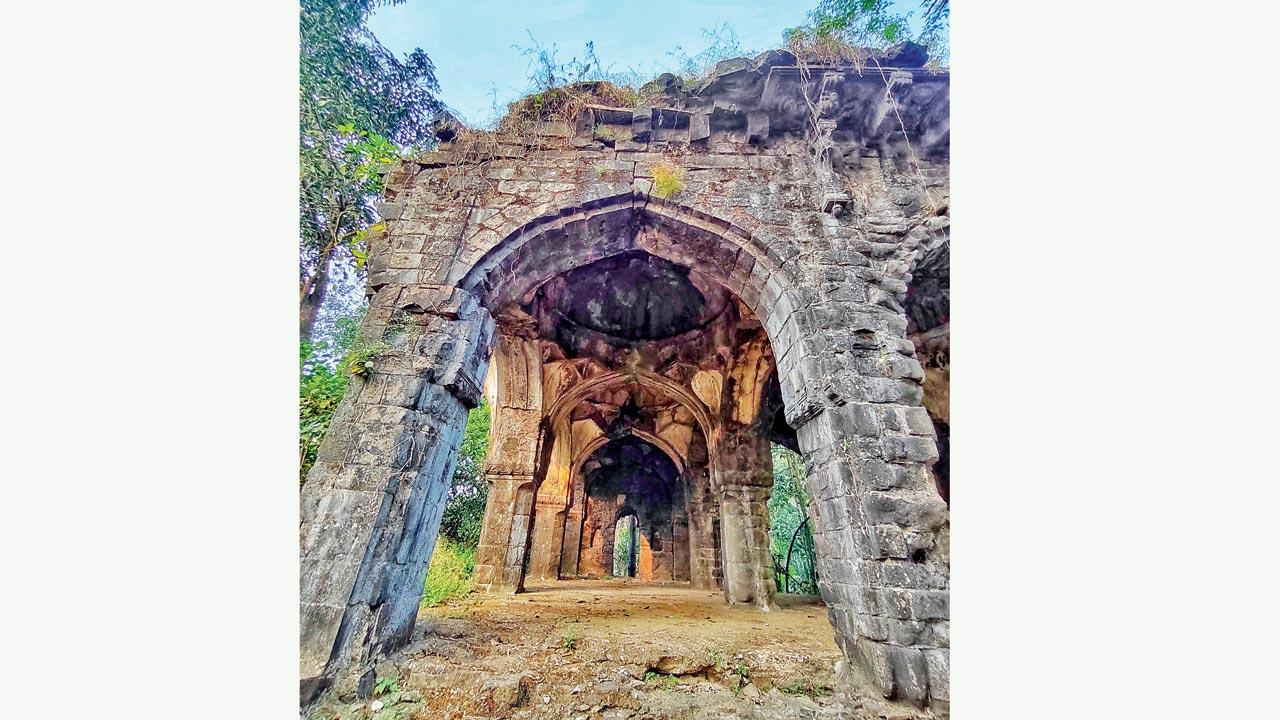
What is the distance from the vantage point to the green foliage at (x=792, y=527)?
14016 mm

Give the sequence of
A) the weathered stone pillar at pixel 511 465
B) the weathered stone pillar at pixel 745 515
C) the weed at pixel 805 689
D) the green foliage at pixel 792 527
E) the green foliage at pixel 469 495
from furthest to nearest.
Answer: the green foliage at pixel 469 495 < the green foliage at pixel 792 527 < the weathered stone pillar at pixel 511 465 < the weathered stone pillar at pixel 745 515 < the weed at pixel 805 689

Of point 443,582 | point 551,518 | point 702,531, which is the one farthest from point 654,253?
point 702,531

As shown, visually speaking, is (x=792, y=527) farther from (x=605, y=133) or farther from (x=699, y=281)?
(x=605, y=133)

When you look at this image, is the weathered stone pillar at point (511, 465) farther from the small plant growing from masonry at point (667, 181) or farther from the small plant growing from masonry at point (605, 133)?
the small plant growing from masonry at point (667, 181)

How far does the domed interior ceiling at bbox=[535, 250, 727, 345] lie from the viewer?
9.47 m

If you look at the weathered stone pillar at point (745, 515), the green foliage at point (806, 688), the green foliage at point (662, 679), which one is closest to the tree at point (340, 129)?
the green foliage at point (662, 679)

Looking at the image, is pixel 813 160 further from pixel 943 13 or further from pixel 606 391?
pixel 606 391

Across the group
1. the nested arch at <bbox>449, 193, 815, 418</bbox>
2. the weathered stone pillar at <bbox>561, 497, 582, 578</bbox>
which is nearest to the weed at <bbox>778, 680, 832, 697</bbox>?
the nested arch at <bbox>449, 193, 815, 418</bbox>

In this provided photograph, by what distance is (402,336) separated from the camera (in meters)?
4.12

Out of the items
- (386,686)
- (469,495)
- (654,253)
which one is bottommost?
(386,686)

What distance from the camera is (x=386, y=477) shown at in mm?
3604

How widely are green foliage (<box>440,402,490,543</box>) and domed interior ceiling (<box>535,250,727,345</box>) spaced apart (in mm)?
5971

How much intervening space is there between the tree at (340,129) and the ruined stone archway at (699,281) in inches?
29.1

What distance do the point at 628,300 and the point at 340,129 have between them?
631 centimetres
